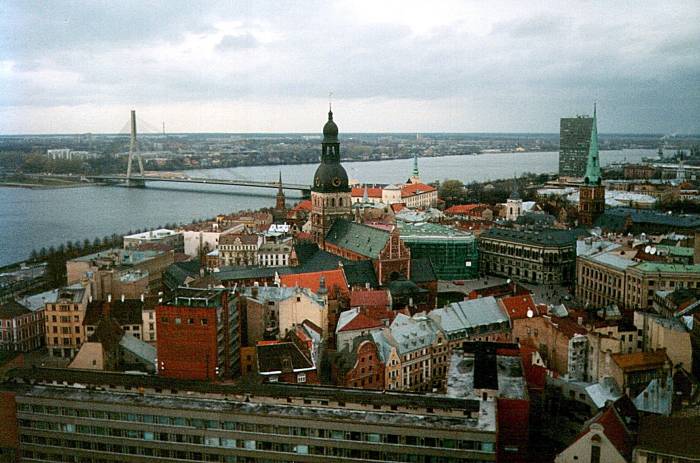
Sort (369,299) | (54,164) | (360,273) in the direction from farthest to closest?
(54,164)
(360,273)
(369,299)

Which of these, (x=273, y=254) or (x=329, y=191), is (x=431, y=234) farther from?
(x=273, y=254)

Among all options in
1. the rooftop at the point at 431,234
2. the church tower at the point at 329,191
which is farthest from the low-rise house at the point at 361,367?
the church tower at the point at 329,191

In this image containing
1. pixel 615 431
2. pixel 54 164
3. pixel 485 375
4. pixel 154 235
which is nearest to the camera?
pixel 615 431

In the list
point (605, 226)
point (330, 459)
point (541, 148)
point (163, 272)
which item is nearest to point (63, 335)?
point (163, 272)

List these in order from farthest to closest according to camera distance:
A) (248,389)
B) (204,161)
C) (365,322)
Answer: (204,161)
(365,322)
(248,389)

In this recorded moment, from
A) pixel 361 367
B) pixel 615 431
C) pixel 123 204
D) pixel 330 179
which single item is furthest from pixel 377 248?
pixel 123 204

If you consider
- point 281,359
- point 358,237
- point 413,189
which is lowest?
point 281,359

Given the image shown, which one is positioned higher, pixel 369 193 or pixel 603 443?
pixel 369 193

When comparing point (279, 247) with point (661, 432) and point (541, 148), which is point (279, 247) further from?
point (541, 148)
